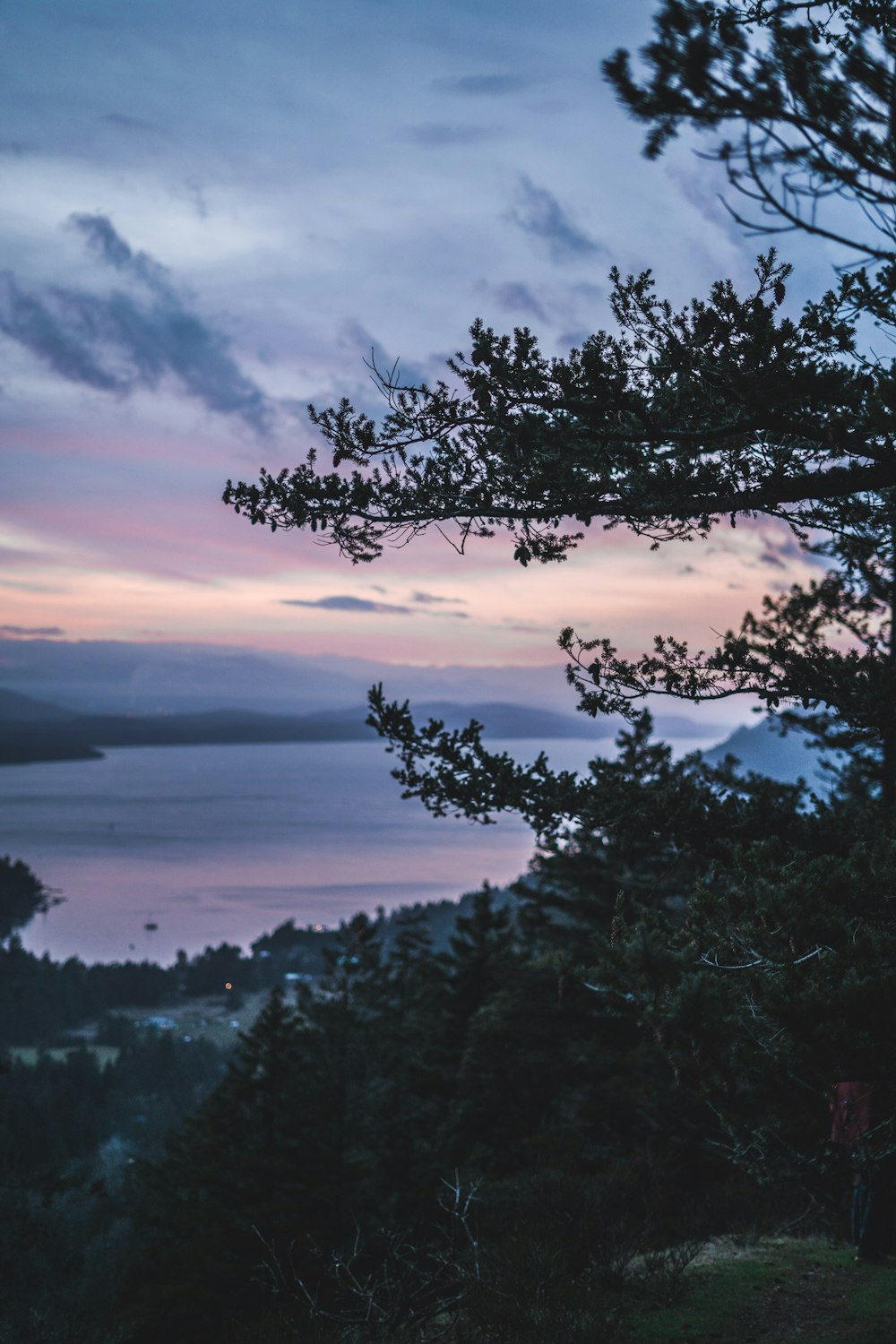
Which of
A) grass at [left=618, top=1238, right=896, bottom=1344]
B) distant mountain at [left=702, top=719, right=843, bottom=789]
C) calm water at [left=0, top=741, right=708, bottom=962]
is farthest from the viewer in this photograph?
calm water at [left=0, top=741, right=708, bottom=962]

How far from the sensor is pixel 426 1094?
18.6m

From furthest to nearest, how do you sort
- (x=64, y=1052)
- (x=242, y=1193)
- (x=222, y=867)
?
(x=222, y=867) < (x=64, y=1052) < (x=242, y=1193)

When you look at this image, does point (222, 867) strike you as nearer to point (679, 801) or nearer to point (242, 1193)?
point (242, 1193)

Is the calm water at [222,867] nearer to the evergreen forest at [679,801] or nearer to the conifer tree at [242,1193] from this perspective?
the conifer tree at [242,1193]

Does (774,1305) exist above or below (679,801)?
below

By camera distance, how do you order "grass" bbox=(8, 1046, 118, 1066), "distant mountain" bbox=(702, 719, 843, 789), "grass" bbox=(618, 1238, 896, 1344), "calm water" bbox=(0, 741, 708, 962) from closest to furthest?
1. "grass" bbox=(618, 1238, 896, 1344)
2. "distant mountain" bbox=(702, 719, 843, 789)
3. "grass" bbox=(8, 1046, 118, 1066)
4. "calm water" bbox=(0, 741, 708, 962)

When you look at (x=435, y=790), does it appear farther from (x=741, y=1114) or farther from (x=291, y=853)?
(x=291, y=853)

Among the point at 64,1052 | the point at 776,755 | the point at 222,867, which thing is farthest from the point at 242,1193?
the point at 222,867

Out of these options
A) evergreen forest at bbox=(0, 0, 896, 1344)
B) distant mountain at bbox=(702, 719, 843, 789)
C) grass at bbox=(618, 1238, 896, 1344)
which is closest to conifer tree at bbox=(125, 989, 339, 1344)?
evergreen forest at bbox=(0, 0, 896, 1344)

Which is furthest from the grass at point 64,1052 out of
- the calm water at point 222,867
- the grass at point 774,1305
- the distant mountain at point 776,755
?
the grass at point 774,1305

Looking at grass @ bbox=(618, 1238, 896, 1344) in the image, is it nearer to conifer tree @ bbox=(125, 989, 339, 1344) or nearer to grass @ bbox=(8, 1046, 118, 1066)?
conifer tree @ bbox=(125, 989, 339, 1344)

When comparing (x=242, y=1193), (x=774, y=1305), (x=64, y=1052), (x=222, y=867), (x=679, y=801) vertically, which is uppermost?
(x=679, y=801)

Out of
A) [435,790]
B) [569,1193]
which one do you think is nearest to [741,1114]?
[435,790]

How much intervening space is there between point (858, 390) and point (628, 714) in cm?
245
